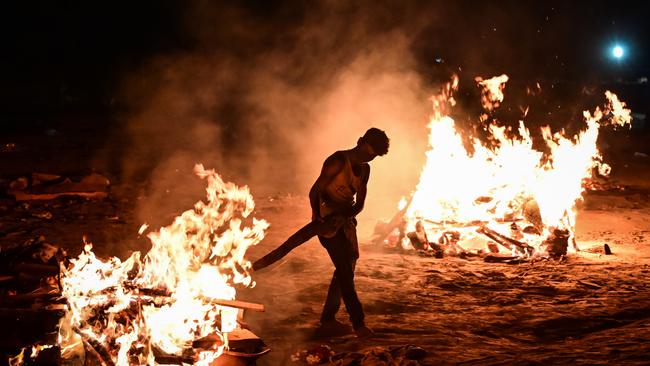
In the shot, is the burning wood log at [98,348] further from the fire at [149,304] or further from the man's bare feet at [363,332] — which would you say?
the man's bare feet at [363,332]

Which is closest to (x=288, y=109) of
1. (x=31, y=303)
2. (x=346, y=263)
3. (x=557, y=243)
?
(x=557, y=243)

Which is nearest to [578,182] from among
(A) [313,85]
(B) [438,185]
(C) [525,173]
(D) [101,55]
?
(C) [525,173]

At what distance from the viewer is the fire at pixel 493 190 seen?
928cm

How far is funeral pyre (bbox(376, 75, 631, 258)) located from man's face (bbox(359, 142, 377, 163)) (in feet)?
12.6

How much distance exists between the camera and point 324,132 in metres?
16.8

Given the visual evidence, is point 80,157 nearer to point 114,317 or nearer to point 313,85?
point 313,85

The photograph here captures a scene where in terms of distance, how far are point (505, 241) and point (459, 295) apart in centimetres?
237

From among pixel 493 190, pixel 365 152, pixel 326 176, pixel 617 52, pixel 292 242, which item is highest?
pixel 617 52

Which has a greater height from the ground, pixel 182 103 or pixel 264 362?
pixel 182 103

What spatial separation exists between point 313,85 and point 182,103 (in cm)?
925

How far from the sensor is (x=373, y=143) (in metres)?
5.34

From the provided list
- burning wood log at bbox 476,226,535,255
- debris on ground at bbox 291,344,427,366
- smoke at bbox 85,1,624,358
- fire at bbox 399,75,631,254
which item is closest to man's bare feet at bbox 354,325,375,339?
debris on ground at bbox 291,344,427,366

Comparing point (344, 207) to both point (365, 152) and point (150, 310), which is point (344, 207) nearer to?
point (365, 152)

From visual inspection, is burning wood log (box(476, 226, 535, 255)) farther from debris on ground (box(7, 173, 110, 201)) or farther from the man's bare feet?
debris on ground (box(7, 173, 110, 201))
